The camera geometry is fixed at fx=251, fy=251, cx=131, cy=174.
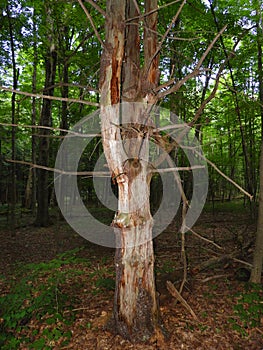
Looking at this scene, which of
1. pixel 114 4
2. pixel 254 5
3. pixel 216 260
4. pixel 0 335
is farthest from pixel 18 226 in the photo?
pixel 254 5

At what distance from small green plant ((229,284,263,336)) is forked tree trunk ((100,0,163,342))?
1272 mm

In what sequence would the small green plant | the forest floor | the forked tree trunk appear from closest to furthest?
the forked tree trunk, the forest floor, the small green plant

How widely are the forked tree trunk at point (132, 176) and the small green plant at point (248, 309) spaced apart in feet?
4.17

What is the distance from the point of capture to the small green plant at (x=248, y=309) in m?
3.45

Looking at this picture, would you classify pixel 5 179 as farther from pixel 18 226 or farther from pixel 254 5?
pixel 254 5

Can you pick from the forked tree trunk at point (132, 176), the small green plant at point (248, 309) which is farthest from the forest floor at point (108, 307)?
the forked tree trunk at point (132, 176)

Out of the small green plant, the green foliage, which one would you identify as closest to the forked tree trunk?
the green foliage

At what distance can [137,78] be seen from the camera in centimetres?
305

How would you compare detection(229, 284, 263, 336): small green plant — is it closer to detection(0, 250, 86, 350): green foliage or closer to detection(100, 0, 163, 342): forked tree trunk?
detection(100, 0, 163, 342): forked tree trunk

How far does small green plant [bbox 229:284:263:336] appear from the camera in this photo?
3.45m

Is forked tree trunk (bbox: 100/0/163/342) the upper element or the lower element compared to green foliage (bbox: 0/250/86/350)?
upper

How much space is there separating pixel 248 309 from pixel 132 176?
2.75 metres

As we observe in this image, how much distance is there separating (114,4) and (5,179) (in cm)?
1788

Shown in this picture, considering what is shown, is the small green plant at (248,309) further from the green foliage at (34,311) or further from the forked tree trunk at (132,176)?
the green foliage at (34,311)
